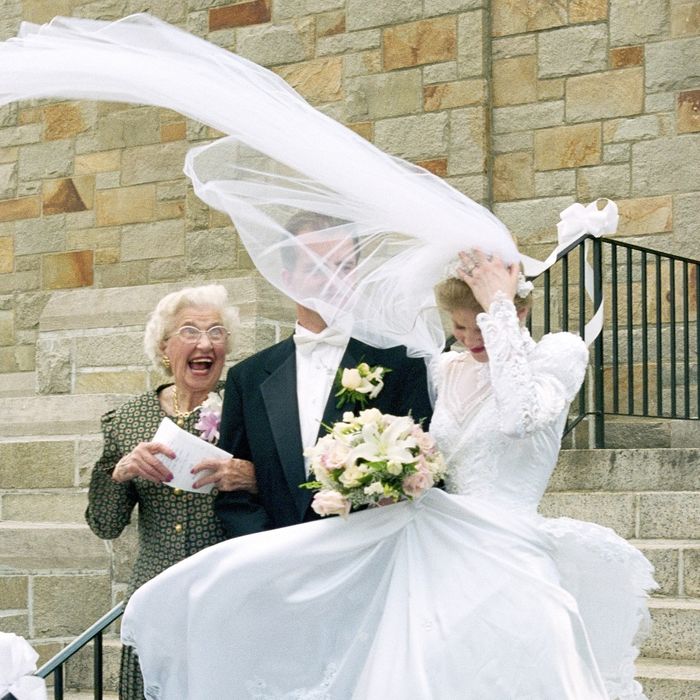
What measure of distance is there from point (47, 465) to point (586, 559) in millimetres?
4466

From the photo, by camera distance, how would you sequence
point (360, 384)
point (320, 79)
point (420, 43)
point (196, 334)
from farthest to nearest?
point (320, 79) < point (420, 43) < point (196, 334) < point (360, 384)

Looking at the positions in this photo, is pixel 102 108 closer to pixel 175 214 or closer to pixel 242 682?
pixel 175 214

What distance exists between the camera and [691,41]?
870cm

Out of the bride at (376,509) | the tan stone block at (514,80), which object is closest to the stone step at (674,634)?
the bride at (376,509)

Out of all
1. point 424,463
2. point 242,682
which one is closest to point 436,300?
point 424,463

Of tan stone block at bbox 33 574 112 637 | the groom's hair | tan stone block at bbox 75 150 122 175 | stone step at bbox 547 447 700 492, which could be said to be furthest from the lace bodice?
tan stone block at bbox 75 150 122 175

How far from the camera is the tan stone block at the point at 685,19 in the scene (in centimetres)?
Answer: 870

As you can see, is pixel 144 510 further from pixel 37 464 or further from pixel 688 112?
pixel 688 112

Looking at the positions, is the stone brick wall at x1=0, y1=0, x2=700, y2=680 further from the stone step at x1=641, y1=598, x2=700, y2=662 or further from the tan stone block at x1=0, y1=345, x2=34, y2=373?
the stone step at x1=641, y1=598, x2=700, y2=662

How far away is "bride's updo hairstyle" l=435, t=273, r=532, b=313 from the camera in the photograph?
3.95m

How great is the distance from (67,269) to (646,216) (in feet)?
14.5

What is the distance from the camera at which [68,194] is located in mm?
10836

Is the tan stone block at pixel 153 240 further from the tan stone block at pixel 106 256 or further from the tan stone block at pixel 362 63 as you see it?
the tan stone block at pixel 362 63

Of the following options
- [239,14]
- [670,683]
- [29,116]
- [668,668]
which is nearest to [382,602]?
[670,683]
